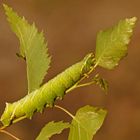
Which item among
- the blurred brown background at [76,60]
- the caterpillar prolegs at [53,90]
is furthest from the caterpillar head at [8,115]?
the blurred brown background at [76,60]

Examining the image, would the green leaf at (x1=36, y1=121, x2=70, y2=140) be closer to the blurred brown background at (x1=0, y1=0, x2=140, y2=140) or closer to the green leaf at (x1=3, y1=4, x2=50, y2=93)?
the green leaf at (x1=3, y1=4, x2=50, y2=93)

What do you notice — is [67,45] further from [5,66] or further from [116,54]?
[116,54]

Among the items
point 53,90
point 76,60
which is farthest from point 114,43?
point 76,60

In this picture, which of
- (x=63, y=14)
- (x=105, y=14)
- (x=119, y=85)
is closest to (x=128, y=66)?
(x=119, y=85)

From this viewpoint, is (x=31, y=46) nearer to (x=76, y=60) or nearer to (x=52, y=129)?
(x=52, y=129)

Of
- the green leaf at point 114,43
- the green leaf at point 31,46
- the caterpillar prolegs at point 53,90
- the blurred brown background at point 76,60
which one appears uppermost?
the blurred brown background at point 76,60

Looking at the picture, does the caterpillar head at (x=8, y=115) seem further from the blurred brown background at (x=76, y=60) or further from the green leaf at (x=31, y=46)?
the blurred brown background at (x=76, y=60)
